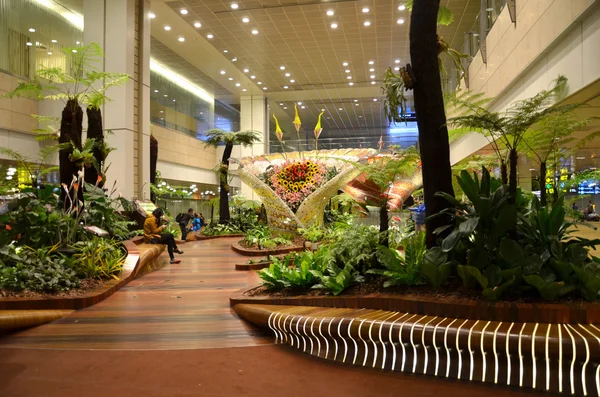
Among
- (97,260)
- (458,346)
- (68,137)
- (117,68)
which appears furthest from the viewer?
(117,68)

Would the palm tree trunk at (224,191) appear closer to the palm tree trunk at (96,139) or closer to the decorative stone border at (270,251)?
the decorative stone border at (270,251)

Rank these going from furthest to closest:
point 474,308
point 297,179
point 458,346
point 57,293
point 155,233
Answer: point 297,179 → point 155,233 → point 57,293 → point 474,308 → point 458,346

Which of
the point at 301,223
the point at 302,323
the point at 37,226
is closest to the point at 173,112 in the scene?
the point at 301,223

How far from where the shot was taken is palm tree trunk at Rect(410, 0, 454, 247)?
5.35 meters

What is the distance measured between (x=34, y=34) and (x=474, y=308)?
55.6 ft

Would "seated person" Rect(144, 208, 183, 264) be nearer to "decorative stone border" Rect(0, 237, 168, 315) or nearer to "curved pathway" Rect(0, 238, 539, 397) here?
"decorative stone border" Rect(0, 237, 168, 315)

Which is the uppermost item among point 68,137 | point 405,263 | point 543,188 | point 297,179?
point 68,137

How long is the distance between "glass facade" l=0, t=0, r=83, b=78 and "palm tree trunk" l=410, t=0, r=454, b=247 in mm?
12585

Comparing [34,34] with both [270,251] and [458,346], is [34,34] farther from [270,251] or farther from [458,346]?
[458,346]

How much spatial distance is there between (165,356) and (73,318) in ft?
6.32

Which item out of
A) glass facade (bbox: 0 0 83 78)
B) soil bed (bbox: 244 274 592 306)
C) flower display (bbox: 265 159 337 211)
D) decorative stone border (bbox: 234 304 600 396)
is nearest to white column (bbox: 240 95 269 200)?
glass facade (bbox: 0 0 83 78)

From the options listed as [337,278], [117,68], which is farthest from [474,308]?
[117,68]

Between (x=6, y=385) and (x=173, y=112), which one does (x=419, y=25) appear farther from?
(x=173, y=112)

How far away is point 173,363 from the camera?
420 centimetres
